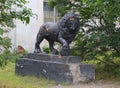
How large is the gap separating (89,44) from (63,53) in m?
1.45

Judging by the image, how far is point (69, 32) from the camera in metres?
11.3

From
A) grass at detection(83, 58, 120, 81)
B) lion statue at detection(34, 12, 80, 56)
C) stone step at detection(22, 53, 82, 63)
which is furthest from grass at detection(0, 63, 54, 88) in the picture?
grass at detection(83, 58, 120, 81)

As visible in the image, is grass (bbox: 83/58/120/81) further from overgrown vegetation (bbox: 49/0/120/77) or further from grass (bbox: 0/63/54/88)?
grass (bbox: 0/63/54/88)

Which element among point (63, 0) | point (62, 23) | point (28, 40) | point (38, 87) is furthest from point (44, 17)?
point (38, 87)

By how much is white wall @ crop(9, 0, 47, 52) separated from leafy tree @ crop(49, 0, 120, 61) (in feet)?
25.0

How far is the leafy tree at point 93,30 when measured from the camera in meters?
11.5

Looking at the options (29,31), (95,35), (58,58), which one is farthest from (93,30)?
(29,31)

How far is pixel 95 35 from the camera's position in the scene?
1198cm

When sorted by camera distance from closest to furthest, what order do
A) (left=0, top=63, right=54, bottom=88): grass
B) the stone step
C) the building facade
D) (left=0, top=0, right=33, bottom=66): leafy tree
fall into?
(left=0, top=0, right=33, bottom=66): leafy tree → (left=0, top=63, right=54, bottom=88): grass → the stone step → the building facade

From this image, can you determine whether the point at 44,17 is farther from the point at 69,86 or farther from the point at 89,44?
the point at 69,86

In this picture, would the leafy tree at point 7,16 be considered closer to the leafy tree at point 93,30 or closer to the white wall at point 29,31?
the leafy tree at point 93,30

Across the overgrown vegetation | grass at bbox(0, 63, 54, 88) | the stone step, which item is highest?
the overgrown vegetation

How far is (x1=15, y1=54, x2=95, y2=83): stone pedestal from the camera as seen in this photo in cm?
1063

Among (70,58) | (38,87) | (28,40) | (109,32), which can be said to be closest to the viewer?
(38,87)
